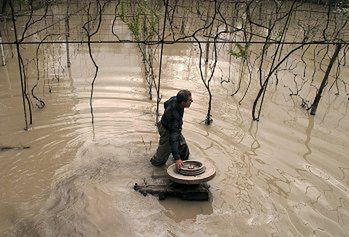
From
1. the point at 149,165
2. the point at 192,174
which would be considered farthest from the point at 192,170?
the point at 149,165

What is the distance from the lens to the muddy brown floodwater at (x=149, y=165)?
545 cm

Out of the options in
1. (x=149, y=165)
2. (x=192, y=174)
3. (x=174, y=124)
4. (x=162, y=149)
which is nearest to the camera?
(x=192, y=174)

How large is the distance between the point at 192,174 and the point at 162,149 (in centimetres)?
107

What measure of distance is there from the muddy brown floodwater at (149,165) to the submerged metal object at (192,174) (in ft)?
1.73

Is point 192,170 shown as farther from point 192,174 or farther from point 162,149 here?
point 162,149

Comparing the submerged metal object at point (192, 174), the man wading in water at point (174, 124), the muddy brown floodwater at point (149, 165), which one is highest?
the man wading in water at point (174, 124)

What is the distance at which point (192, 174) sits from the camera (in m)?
5.61

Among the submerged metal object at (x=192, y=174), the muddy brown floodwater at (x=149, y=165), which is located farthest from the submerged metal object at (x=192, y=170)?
the muddy brown floodwater at (x=149, y=165)

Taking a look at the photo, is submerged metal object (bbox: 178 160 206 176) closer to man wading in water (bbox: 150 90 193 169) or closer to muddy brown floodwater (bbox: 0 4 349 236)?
man wading in water (bbox: 150 90 193 169)

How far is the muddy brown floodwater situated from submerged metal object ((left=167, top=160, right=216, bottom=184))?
53cm

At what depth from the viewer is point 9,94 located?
9258 mm

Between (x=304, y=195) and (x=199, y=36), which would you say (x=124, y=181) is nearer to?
(x=304, y=195)

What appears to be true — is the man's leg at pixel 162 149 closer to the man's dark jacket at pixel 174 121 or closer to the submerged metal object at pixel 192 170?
the man's dark jacket at pixel 174 121

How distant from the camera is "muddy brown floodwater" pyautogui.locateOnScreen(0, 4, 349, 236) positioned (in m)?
5.45
